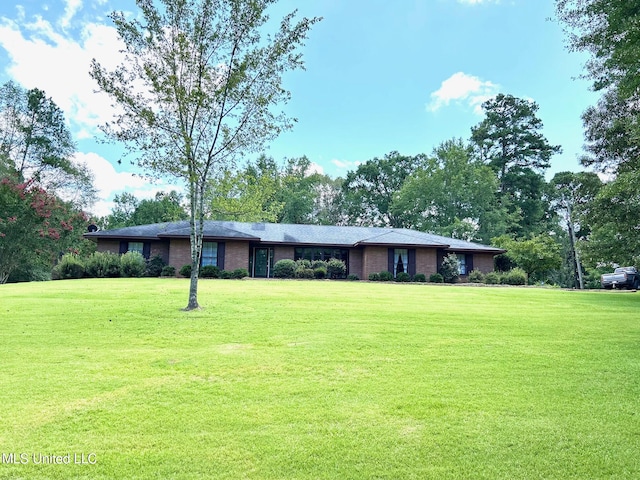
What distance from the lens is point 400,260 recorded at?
26312 millimetres

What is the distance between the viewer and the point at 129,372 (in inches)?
195

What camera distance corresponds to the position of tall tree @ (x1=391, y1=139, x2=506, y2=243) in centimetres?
4153

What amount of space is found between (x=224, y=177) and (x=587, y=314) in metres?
10.3

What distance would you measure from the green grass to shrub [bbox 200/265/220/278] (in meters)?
14.6

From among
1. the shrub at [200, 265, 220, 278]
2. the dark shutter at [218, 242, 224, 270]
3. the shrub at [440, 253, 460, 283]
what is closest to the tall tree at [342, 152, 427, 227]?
the shrub at [440, 253, 460, 283]

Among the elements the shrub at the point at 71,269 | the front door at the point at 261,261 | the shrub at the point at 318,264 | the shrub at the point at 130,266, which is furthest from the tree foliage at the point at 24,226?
the shrub at the point at 318,264

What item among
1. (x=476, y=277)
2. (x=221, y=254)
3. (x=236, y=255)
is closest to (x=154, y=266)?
(x=221, y=254)

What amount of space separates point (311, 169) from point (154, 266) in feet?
110

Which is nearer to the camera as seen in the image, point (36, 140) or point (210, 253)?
point (210, 253)

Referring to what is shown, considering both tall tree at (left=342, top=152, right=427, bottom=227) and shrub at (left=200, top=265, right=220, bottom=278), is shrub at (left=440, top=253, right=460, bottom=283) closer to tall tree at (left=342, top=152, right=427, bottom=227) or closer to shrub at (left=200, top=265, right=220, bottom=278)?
shrub at (left=200, top=265, right=220, bottom=278)

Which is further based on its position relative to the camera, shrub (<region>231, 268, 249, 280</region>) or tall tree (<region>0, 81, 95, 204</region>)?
tall tree (<region>0, 81, 95, 204</region>)

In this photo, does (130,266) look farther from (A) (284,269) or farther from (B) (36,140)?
(B) (36,140)

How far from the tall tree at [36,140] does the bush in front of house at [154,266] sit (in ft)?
58.2

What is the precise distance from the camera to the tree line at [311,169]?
10039 mm
